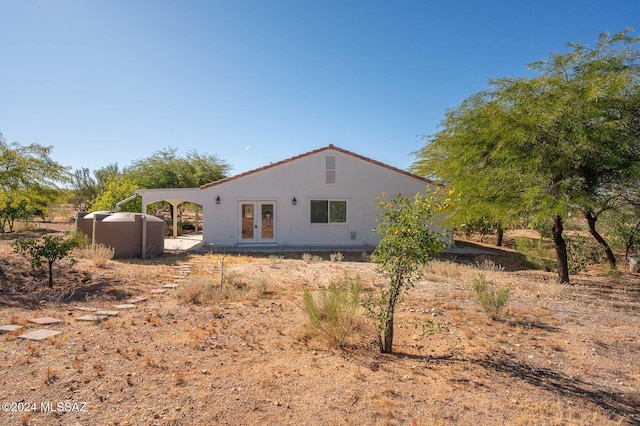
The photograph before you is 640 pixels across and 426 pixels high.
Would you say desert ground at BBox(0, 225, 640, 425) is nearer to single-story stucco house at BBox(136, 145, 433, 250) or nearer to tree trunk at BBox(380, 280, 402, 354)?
tree trunk at BBox(380, 280, 402, 354)

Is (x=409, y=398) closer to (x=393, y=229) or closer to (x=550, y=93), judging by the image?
(x=393, y=229)

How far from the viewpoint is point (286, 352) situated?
14.8 ft

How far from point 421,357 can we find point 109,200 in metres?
19.7

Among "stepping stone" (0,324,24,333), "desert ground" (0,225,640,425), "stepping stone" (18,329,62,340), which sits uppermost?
"stepping stone" (0,324,24,333)

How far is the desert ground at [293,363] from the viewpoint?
3201 mm

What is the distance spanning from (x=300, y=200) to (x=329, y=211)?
1451 mm

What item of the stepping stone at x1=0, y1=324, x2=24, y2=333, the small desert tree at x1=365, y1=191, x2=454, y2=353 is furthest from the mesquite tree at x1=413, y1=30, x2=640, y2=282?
the stepping stone at x1=0, y1=324, x2=24, y2=333

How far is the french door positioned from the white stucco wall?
0.19m

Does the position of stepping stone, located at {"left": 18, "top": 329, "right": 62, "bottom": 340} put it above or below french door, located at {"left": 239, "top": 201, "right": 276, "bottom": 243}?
below

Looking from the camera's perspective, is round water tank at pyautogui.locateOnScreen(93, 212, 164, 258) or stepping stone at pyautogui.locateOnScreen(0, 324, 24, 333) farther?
round water tank at pyautogui.locateOnScreen(93, 212, 164, 258)

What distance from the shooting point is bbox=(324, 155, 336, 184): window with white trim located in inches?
617

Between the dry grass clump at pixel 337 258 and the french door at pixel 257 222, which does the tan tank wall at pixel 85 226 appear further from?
the dry grass clump at pixel 337 258

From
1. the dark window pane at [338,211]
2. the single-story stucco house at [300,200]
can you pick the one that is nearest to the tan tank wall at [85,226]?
the single-story stucco house at [300,200]

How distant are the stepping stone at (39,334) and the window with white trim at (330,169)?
1198 cm
